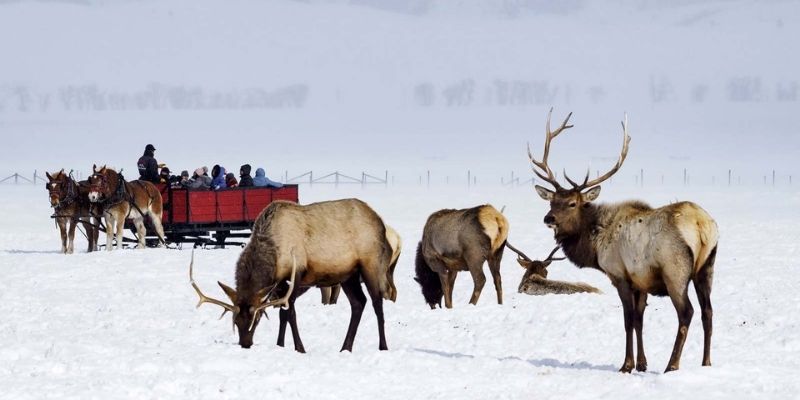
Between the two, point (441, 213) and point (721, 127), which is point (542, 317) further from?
point (721, 127)

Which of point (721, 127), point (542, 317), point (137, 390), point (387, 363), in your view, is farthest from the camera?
point (721, 127)

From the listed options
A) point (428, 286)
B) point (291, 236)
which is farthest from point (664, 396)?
point (428, 286)

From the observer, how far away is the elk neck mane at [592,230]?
12000 mm

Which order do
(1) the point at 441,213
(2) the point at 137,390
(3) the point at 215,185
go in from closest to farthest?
(2) the point at 137,390
(1) the point at 441,213
(3) the point at 215,185

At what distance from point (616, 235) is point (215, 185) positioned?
17.2 m

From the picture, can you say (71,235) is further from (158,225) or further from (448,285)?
(448,285)

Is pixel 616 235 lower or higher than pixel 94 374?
higher

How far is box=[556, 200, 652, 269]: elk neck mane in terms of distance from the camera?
12.0 meters

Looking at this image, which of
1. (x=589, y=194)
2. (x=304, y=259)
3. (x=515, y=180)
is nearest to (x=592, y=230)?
(x=589, y=194)

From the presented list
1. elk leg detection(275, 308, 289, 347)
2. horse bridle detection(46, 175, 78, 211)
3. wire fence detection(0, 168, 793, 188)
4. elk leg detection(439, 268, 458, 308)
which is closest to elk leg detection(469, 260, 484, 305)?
elk leg detection(439, 268, 458, 308)

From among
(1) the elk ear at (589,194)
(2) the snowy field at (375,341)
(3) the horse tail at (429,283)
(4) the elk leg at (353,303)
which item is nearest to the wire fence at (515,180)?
(2) the snowy field at (375,341)

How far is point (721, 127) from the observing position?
7180 inches

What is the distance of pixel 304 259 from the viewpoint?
1210 cm

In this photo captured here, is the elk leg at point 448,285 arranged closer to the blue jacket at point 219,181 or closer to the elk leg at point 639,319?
the elk leg at point 639,319
